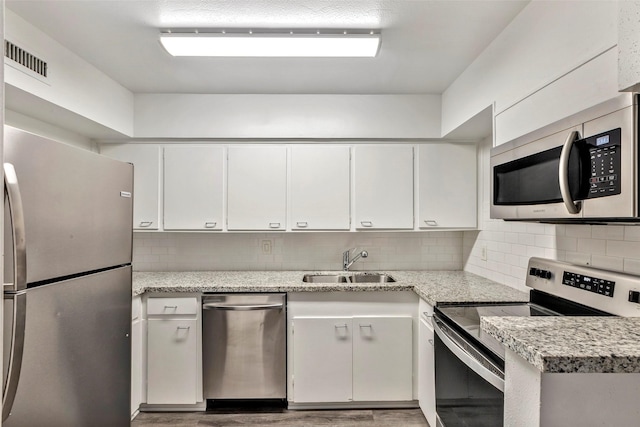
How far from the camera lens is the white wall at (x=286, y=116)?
264 cm

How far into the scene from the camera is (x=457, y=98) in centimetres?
236

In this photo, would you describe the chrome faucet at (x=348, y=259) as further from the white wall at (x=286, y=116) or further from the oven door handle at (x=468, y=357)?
the oven door handle at (x=468, y=357)

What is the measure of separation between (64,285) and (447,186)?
250 centimetres

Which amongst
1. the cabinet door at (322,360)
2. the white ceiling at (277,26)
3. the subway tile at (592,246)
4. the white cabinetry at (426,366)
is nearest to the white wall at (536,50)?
the white ceiling at (277,26)

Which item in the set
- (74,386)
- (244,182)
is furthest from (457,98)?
(74,386)

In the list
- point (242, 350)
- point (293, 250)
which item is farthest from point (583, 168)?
point (293, 250)

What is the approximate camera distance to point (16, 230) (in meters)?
0.98

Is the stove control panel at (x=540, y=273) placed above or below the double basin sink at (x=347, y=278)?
above

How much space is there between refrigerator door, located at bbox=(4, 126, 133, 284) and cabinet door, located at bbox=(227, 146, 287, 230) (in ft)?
3.58

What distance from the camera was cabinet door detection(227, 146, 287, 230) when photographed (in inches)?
105

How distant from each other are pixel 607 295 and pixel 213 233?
252 centimetres

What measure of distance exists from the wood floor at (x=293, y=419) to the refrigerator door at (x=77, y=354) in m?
0.67

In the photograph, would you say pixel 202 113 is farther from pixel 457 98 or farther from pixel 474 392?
pixel 474 392

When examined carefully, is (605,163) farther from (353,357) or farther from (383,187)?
(353,357)
